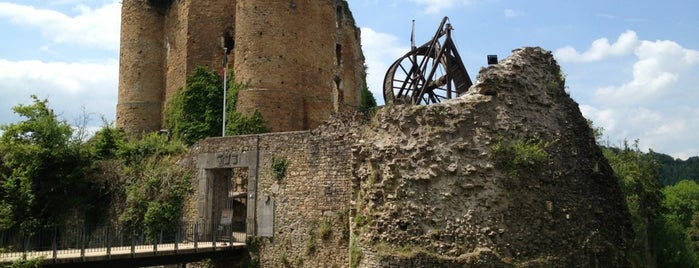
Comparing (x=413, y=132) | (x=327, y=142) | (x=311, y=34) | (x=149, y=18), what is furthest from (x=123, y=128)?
(x=413, y=132)

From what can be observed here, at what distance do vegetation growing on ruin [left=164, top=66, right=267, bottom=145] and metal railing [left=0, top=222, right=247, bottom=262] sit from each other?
17.7ft

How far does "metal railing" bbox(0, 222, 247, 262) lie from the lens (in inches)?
555

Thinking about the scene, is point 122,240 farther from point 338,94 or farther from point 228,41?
point 338,94

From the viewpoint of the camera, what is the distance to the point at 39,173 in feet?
67.7

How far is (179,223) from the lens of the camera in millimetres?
18547

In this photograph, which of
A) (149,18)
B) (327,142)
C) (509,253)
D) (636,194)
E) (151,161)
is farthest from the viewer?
(149,18)

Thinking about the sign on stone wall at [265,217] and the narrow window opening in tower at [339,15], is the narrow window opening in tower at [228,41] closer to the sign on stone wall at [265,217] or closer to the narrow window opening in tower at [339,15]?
the narrow window opening in tower at [339,15]

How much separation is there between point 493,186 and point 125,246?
9470mm

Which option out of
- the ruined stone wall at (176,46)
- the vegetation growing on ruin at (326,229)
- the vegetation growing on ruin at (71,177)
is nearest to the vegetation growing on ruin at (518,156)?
the vegetation growing on ruin at (326,229)

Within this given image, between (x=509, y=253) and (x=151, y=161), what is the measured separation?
1234 cm

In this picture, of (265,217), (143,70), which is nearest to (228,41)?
(143,70)

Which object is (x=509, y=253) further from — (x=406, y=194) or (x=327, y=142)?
(x=327, y=142)

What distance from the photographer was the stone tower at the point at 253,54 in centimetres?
2325

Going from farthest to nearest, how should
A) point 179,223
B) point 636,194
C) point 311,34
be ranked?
point 311,34, point 636,194, point 179,223
